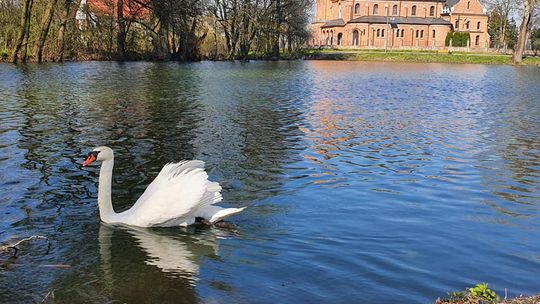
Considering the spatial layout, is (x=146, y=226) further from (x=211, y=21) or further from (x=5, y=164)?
(x=211, y=21)

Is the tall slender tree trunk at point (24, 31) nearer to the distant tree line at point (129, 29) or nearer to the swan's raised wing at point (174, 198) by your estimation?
the distant tree line at point (129, 29)

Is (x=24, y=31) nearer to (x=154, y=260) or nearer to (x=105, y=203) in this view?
(x=105, y=203)

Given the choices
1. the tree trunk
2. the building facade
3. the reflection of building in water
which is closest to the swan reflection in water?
the reflection of building in water

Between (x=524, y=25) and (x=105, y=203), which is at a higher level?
(x=524, y=25)

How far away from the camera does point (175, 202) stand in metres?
7.45

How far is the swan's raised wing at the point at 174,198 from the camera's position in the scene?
7.43 metres

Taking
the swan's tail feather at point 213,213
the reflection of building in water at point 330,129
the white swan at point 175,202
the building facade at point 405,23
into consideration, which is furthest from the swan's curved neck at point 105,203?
the building facade at point 405,23

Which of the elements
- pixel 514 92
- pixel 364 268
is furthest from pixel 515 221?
pixel 514 92

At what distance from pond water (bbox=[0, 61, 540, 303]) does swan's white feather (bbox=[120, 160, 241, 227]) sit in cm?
20

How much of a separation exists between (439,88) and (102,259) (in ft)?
101

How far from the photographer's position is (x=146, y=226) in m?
7.63

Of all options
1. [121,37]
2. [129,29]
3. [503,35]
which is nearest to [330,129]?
[121,37]

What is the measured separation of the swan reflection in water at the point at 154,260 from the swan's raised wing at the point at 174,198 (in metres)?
0.20

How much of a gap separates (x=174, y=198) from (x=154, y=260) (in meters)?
1.05
